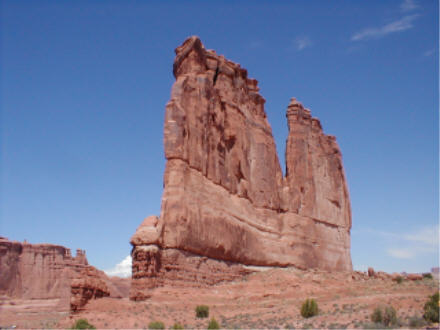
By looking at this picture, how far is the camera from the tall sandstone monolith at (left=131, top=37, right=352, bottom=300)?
91.5ft

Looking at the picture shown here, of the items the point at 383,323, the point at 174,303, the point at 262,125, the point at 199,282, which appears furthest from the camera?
the point at 262,125

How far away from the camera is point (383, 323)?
18.8m

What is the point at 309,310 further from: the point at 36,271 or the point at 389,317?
the point at 36,271

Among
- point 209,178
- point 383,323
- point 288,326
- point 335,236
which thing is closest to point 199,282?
point 209,178

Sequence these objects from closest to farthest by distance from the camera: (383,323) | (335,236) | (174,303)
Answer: (383,323), (174,303), (335,236)

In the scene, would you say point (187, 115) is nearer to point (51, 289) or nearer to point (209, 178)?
point (209, 178)

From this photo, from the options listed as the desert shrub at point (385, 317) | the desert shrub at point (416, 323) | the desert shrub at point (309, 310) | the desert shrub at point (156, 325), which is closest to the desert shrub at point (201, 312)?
the desert shrub at point (156, 325)

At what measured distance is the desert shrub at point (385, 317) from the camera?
18.7 metres

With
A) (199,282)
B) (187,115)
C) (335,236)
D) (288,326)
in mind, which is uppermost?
(187,115)

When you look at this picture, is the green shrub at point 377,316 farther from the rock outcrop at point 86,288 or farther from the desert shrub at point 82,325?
the rock outcrop at point 86,288

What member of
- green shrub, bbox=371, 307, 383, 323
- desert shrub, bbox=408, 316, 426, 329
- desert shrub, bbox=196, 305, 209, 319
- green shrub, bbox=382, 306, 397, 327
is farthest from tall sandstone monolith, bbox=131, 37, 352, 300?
desert shrub, bbox=408, 316, 426, 329

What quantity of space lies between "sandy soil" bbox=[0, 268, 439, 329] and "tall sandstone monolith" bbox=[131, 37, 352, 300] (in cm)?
119

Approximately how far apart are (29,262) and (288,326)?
6302 centimetres

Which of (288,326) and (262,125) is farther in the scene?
(262,125)
